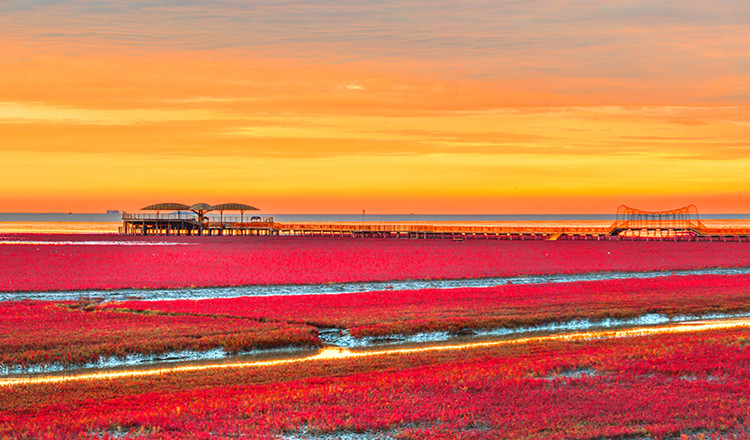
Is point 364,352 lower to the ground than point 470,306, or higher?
lower

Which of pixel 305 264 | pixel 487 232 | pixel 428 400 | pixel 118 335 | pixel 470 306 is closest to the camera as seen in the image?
pixel 428 400

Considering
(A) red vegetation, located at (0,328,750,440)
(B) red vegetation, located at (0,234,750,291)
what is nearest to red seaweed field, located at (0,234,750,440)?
(A) red vegetation, located at (0,328,750,440)

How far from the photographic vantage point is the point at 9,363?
17.6 m

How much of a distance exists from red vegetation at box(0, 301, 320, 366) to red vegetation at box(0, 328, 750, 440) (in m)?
3.62

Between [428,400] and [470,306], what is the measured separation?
596 inches

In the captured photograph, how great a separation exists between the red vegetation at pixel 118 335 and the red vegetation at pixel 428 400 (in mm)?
3620

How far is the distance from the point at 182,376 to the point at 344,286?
2308 centimetres

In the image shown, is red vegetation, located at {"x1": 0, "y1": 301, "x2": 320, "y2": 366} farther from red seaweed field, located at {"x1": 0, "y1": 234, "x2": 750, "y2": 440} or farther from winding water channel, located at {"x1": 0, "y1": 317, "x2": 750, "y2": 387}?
winding water channel, located at {"x1": 0, "y1": 317, "x2": 750, "y2": 387}

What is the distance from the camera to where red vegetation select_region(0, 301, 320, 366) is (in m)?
18.7

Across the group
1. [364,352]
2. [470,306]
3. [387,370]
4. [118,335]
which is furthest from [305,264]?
[387,370]

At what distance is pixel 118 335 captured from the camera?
21.1 metres

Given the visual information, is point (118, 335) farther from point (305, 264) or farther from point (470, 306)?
point (305, 264)

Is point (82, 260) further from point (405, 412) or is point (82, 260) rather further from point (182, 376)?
point (405, 412)

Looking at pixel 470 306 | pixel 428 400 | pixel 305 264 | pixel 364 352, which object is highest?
pixel 428 400
